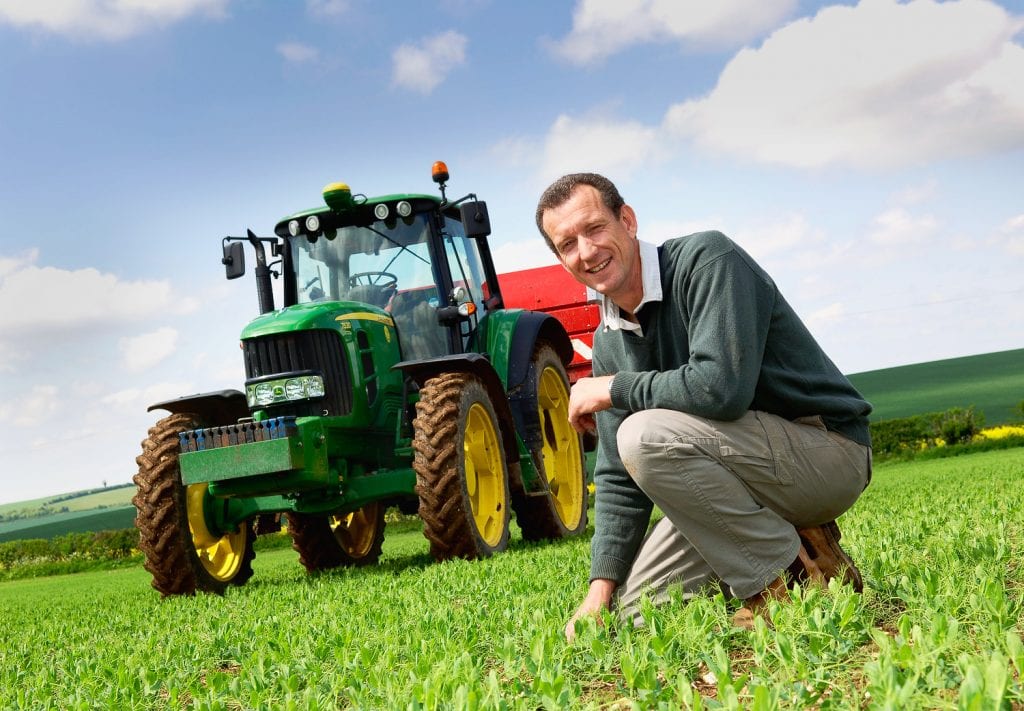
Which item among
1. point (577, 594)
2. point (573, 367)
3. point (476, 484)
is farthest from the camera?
point (573, 367)

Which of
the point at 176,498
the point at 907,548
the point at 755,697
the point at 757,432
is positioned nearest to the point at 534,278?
the point at 176,498

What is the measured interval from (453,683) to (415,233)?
16.1ft

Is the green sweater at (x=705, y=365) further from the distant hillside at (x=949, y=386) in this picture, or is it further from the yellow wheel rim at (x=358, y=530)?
the distant hillside at (x=949, y=386)

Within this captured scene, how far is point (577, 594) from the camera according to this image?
149 inches

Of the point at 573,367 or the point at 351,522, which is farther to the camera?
the point at 573,367

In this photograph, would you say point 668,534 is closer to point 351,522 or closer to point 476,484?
point 476,484

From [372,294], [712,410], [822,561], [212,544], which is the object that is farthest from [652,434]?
[212,544]

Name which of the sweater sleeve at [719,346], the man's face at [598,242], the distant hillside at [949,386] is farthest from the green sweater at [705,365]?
the distant hillside at [949,386]

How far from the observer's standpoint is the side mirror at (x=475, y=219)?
21.4ft

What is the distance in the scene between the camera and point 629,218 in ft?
9.96

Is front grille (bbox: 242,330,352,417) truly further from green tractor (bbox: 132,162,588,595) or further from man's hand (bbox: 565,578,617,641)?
man's hand (bbox: 565,578,617,641)

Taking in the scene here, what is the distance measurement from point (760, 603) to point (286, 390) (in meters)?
4.01

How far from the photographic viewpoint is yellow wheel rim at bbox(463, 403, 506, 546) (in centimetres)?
659

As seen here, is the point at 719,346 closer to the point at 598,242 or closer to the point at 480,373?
the point at 598,242
